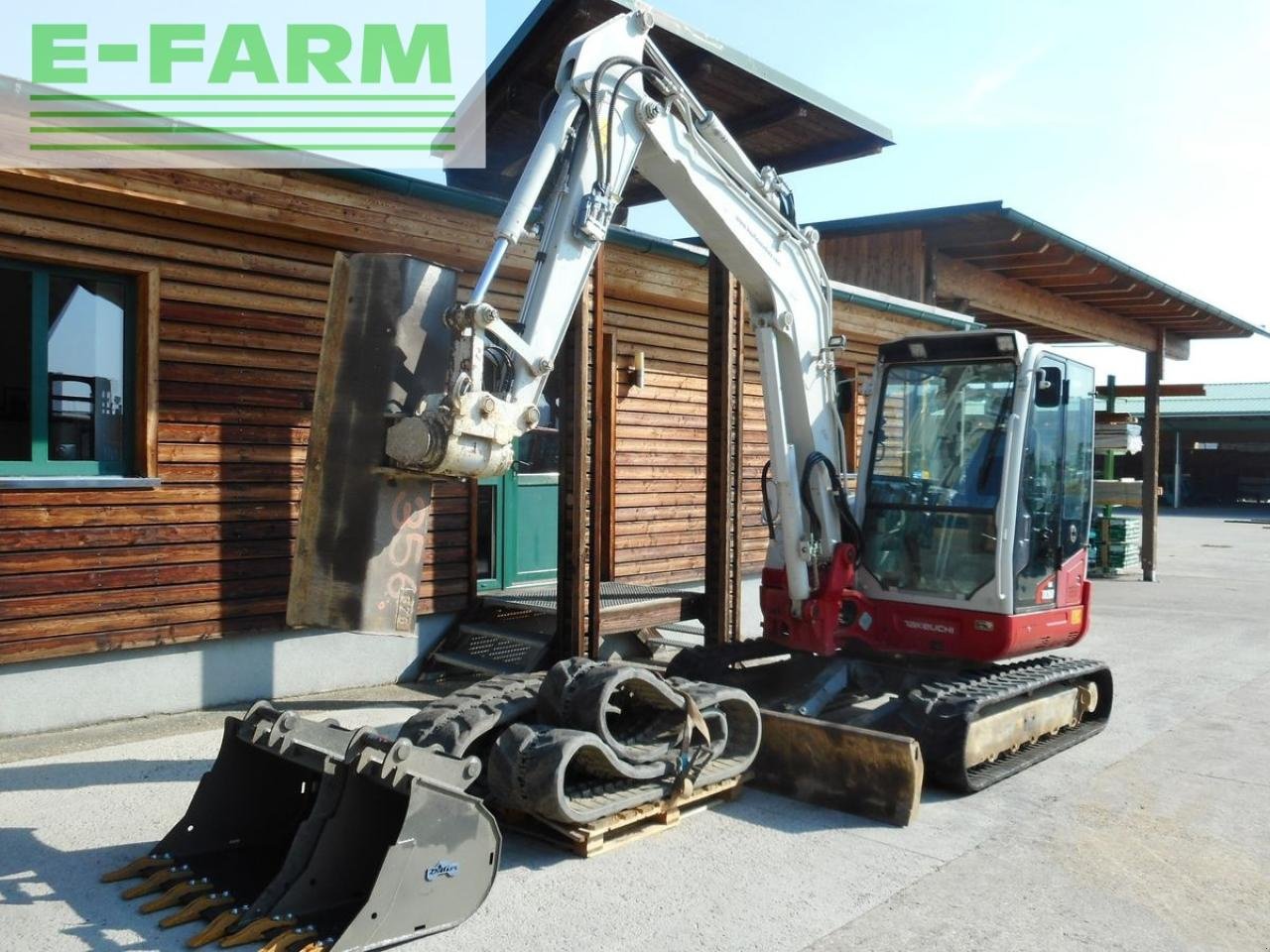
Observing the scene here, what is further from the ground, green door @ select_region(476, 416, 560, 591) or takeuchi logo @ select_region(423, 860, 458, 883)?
green door @ select_region(476, 416, 560, 591)

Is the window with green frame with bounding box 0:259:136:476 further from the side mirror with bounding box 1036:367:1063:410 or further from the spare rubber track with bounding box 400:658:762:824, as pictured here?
the side mirror with bounding box 1036:367:1063:410

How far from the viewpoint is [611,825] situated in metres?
4.60

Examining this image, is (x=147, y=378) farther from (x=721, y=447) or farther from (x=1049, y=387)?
(x=1049, y=387)

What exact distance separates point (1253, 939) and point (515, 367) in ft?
11.9

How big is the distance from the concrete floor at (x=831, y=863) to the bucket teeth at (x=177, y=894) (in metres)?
0.06

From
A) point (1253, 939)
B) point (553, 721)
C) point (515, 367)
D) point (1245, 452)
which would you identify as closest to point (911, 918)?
point (1253, 939)

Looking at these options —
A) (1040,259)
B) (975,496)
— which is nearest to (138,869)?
(975,496)

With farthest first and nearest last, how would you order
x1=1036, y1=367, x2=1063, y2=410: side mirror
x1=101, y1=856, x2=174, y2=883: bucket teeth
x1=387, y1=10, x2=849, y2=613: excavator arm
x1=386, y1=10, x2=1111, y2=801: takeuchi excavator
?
x1=1036, y1=367, x2=1063, y2=410: side mirror < x1=386, y1=10, x2=1111, y2=801: takeuchi excavator < x1=387, y1=10, x2=849, y2=613: excavator arm < x1=101, y1=856, x2=174, y2=883: bucket teeth

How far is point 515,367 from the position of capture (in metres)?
4.73

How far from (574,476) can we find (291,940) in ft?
13.2

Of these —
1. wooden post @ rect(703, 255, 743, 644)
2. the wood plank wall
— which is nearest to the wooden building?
the wood plank wall

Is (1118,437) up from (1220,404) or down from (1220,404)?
down

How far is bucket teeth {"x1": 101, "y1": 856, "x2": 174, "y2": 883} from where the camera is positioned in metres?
4.15

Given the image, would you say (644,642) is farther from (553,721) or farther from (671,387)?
(553,721)
